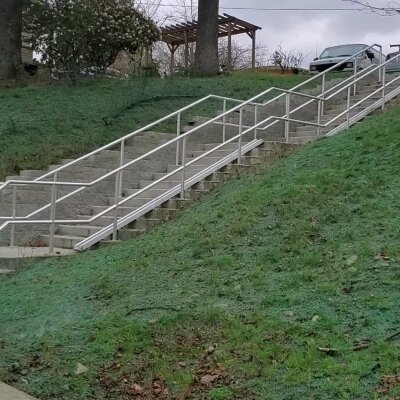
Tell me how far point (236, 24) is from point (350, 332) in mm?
25882

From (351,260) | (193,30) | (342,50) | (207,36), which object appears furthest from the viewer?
(193,30)

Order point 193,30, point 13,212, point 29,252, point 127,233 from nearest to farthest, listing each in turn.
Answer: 1. point 29,252
2. point 13,212
3. point 127,233
4. point 193,30

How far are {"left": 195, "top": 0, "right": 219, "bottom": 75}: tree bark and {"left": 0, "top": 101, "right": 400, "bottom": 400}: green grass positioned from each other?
10216 millimetres

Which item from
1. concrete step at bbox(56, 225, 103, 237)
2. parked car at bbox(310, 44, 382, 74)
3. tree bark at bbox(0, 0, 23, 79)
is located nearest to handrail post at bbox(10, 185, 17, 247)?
concrete step at bbox(56, 225, 103, 237)

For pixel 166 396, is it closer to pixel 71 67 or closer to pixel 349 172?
pixel 349 172

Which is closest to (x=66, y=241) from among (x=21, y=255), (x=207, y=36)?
(x=21, y=255)

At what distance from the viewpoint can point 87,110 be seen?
13.6 metres

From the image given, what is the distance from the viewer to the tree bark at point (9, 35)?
16312 millimetres

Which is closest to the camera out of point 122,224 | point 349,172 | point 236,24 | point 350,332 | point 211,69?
point 350,332

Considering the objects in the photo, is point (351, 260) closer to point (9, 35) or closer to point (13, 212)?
point (13, 212)

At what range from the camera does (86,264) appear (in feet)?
25.7

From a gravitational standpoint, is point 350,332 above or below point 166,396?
above

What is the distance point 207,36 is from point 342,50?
5.19 metres

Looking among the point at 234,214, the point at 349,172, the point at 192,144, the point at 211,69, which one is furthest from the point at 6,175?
the point at 211,69
